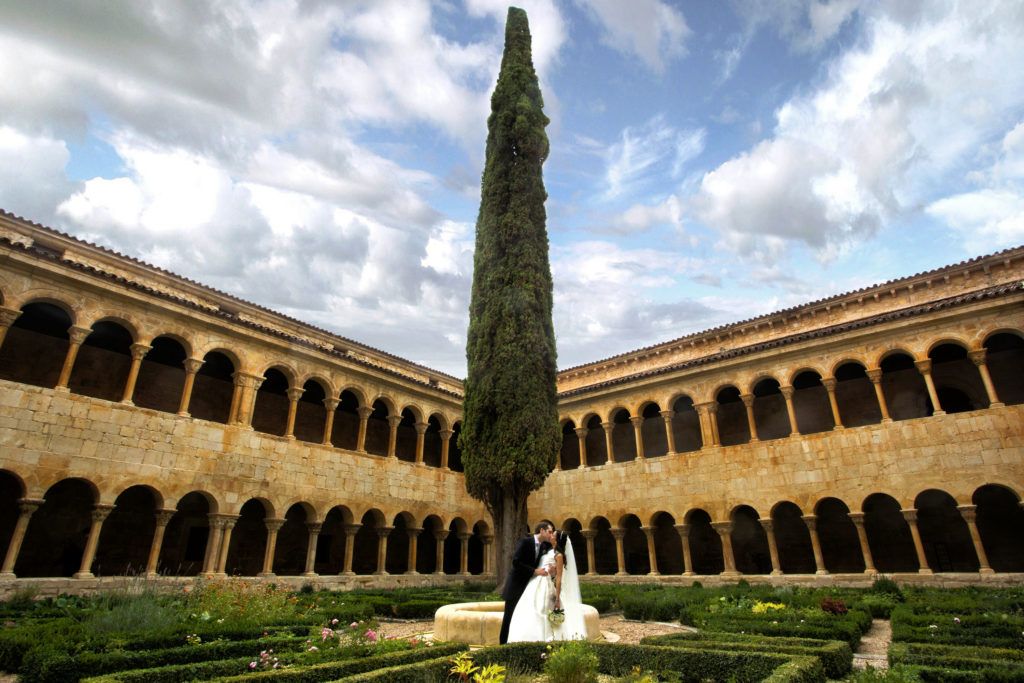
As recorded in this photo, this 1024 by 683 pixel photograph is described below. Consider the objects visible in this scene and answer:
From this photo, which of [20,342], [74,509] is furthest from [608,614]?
[20,342]

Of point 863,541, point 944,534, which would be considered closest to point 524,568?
point 863,541

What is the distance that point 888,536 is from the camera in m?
17.9

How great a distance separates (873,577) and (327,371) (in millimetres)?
16934

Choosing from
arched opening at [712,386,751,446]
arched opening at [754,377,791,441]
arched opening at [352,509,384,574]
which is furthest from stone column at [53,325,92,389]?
arched opening at [754,377,791,441]

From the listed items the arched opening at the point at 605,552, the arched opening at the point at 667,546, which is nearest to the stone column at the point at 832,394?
the arched opening at the point at 667,546

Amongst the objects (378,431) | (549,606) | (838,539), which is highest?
(378,431)

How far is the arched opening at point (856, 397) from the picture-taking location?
61.7 feet

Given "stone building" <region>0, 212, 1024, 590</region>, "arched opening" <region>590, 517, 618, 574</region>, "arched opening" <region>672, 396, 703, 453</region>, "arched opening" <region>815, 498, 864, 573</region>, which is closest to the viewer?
"stone building" <region>0, 212, 1024, 590</region>

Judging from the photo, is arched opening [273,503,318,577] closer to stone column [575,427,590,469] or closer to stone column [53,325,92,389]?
stone column [53,325,92,389]

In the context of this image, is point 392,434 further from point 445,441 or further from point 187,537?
point 187,537

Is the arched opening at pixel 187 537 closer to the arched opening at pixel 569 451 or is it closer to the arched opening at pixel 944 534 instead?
the arched opening at pixel 569 451

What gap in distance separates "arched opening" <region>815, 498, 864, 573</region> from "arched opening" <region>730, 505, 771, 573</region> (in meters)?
1.82

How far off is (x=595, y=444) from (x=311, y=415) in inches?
461

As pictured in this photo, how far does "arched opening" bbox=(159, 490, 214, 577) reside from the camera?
17.3m
